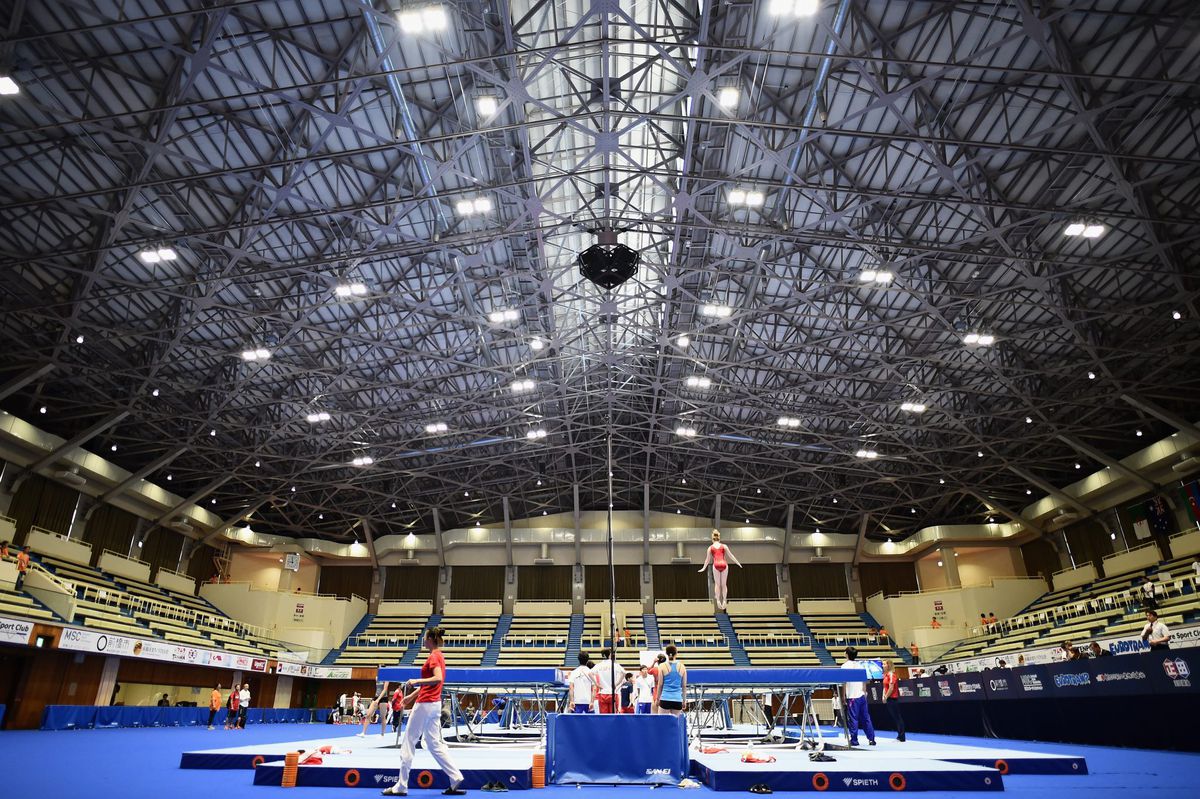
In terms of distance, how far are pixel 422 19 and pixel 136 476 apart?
2818 cm

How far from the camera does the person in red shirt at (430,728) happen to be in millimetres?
7418

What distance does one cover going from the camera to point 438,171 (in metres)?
15.9

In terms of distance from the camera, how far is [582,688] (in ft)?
43.9

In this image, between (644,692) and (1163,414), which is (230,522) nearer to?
(644,692)

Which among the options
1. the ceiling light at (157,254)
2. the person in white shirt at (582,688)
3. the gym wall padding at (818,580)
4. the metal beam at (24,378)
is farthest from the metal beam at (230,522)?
the gym wall padding at (818,580)

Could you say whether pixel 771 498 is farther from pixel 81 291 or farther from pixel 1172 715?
pixel 81 291

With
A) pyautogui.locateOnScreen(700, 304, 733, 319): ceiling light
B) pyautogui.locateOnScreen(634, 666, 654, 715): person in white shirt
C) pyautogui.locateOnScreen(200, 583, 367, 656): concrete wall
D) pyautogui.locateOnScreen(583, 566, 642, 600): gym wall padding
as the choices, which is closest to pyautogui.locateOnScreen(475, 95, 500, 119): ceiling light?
pyautogui.locateOnScreen(700, 304, 733, 319): ceiling light

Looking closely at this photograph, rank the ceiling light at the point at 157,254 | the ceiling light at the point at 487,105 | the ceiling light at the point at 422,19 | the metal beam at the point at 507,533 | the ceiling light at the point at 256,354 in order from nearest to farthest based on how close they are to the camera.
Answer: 1. the ceiling light at the point at 422,19
2. the ceiling light at the point at 487,105
3. the ceiling light at the point at 157,254
4. the ceiling light at the point at 256,354
5. the metal beam at the point at 507,533

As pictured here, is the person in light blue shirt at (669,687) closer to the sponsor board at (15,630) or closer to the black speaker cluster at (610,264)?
the black speaker cluster at (610,264)

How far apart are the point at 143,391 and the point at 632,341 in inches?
773

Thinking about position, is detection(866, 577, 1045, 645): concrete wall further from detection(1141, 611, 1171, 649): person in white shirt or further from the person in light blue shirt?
the person in light blue shirt

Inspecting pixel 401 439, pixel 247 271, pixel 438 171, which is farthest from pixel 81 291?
pixel 401 439

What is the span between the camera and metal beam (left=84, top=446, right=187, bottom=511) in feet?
99.1

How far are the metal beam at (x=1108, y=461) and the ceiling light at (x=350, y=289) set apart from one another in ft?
97.2
